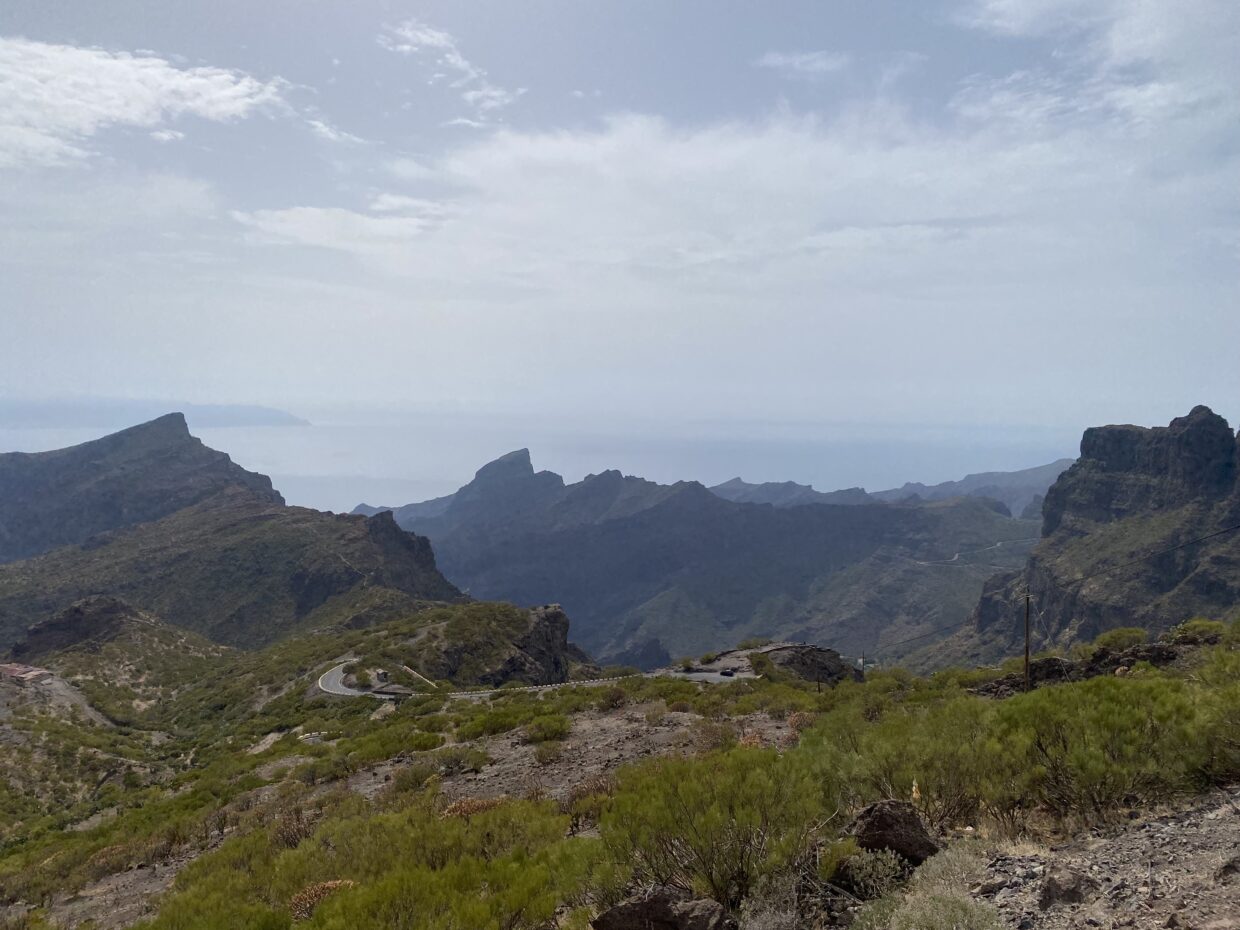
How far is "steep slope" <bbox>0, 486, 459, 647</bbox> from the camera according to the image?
10338 centimetres

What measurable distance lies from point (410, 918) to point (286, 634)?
100m

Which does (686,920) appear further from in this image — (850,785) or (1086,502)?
(1086,502)

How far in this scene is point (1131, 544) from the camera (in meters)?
140

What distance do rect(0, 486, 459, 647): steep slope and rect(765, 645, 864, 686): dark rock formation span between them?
61.0 metres

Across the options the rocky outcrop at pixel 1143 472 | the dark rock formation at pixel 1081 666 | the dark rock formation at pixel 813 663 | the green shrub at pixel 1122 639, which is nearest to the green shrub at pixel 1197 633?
the dark rock formation at pixel 1081 666

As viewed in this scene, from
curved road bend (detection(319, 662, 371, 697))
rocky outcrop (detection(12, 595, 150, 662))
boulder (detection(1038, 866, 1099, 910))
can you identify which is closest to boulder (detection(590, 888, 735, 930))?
boulder (detection(1038, 866, 1099, 910))

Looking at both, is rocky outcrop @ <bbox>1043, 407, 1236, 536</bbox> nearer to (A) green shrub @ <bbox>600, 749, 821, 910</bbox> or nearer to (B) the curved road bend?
(B) the curved road bend

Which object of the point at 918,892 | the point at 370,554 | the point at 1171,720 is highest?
the point at 1171,720

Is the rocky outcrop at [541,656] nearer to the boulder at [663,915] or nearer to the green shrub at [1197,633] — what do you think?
the green shrub at [1197,633]

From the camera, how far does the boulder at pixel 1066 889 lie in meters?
6.46

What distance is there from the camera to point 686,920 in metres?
6.55

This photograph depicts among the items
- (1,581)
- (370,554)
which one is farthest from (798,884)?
(1,581)

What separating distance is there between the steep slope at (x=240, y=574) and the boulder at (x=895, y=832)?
303 ft

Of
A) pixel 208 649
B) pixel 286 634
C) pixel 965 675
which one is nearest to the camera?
pixel 965 675
